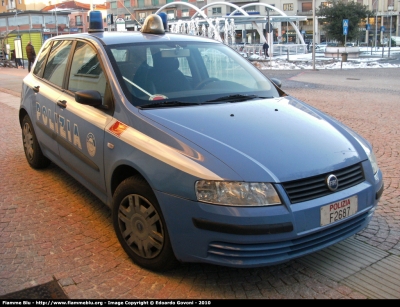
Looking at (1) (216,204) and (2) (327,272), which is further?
(2) (327,272)

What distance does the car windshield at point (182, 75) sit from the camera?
3.94 metres

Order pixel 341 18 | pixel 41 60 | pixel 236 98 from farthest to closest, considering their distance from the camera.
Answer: pixel 341 18
pixel 41 60
pixel 236 98

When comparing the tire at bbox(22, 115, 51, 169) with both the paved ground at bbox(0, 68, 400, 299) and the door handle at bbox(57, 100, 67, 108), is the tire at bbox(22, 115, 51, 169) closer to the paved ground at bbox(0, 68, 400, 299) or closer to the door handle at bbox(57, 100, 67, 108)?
→ the paved ground at bbox(0, 68, 400, 299)

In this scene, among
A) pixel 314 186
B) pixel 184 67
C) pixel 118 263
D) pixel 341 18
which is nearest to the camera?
pixel 314 186

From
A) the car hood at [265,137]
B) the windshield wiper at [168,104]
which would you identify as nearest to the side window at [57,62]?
the windshield wiper at [168,104]

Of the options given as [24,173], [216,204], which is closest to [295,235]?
[216,204]

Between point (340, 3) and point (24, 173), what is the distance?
1516 inches

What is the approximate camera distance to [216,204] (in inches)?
113

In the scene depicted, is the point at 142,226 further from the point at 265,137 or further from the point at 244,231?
the point at 265,137

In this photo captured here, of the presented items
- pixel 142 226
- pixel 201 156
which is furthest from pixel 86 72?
pixel 201 156

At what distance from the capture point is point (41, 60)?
5.82m

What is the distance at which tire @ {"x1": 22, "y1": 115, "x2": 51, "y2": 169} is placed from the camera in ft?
19.1

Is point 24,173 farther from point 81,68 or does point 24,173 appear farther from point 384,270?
point 384,270

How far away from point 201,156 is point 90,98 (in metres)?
1.28
